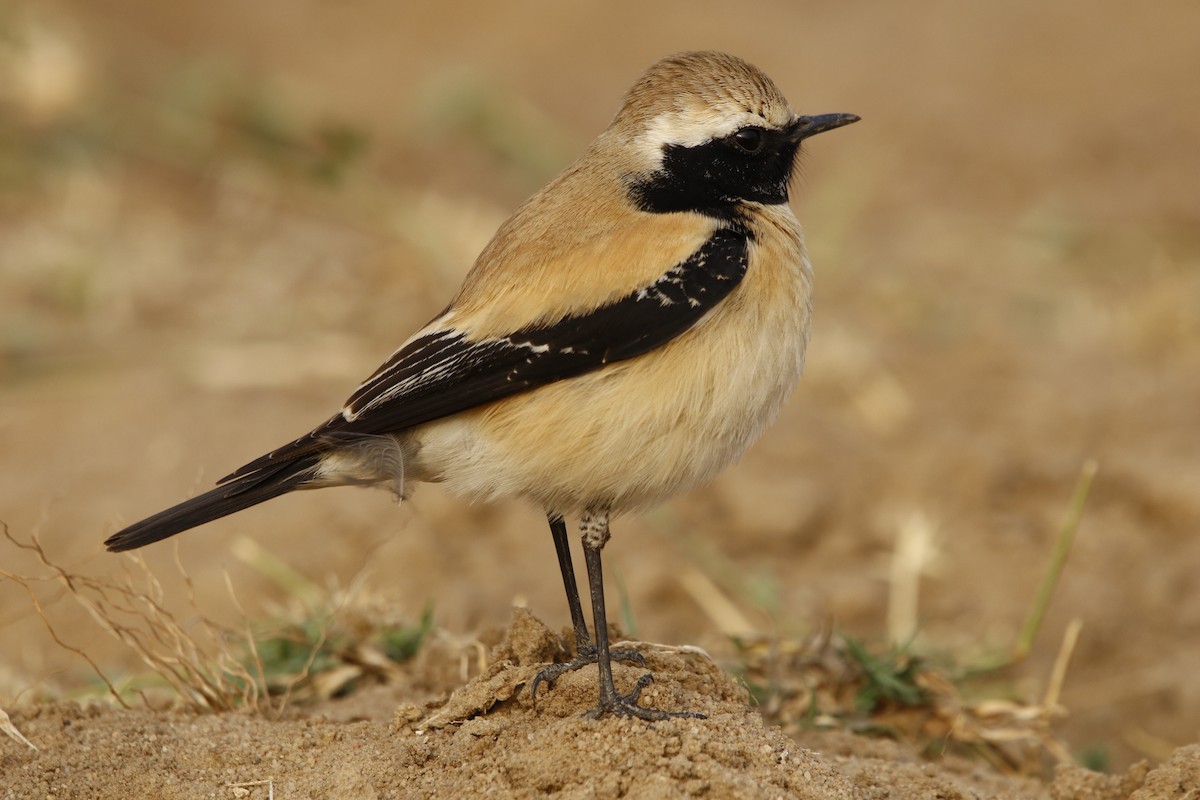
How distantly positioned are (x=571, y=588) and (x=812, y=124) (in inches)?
71.8

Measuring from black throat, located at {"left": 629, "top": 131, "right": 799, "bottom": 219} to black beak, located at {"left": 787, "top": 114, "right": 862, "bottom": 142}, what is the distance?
45 mm

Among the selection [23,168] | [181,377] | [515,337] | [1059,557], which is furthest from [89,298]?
[1059,557]

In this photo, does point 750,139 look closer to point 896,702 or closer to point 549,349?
point 549,349

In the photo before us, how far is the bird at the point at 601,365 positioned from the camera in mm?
4215

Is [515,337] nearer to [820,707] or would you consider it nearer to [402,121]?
[820,707]

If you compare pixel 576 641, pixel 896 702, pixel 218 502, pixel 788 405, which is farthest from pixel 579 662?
pixel 788 405

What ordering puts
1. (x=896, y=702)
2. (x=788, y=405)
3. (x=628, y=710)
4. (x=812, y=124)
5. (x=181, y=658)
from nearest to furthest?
(x=628, y=710)
(x=181, y=658)
(x=812, y=124)
(x=896, y=702)
(x=788, y=405)

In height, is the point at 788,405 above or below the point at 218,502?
above

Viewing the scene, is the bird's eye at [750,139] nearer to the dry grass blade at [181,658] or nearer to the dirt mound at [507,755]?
the dirt mound at [507,755]

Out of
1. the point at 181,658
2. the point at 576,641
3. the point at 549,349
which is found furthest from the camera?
the point at 576,641

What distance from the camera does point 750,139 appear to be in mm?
4773

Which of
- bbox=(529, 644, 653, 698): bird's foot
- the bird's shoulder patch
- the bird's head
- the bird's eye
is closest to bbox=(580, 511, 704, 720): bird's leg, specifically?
bbox=(529, 644, 653, 698): bird's foot

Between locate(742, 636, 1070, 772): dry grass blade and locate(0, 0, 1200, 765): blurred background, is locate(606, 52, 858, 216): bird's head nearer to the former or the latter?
locate(0, 0, 1200, 765): blurred background

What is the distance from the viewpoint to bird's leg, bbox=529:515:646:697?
4.18 m
